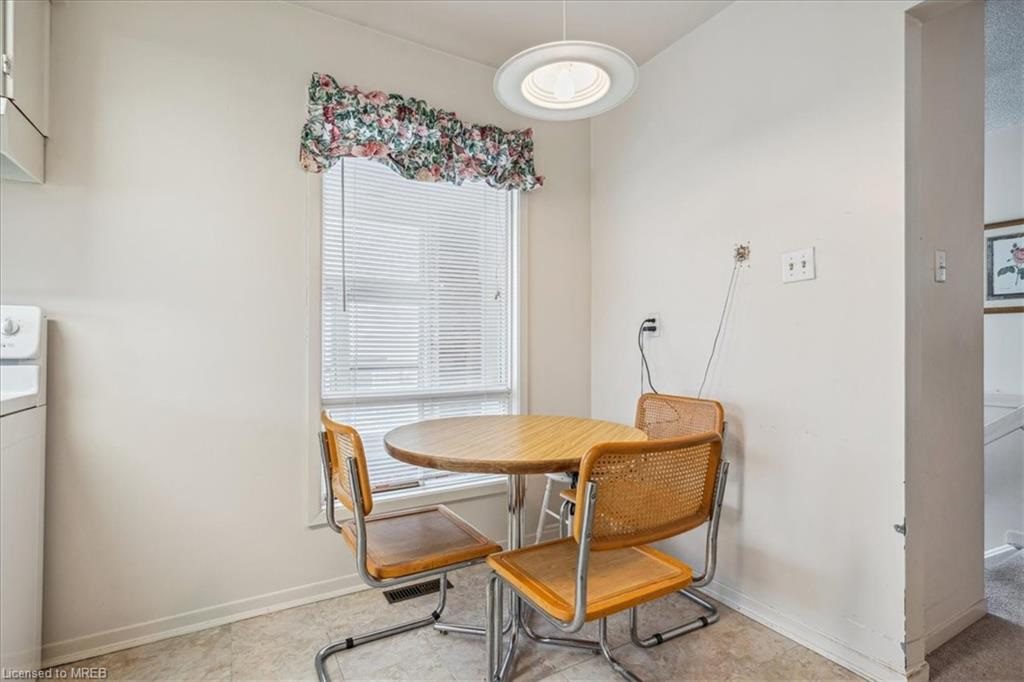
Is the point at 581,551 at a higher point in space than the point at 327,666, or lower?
higher

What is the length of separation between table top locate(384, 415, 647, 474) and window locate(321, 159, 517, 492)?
558mm

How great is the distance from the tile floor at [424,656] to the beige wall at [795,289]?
184mm

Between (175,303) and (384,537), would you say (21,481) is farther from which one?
(384,537)

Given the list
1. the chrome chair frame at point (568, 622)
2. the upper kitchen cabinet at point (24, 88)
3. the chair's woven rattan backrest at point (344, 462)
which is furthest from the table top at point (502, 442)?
the upper kitchen cabinet at point (24, 88)

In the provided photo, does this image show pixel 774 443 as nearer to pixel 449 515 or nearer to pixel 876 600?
pixel 876 600

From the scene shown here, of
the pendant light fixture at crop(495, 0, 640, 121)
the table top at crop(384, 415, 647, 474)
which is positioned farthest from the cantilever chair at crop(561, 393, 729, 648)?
the pendant light fixture at crop(495, 0, 640, 121)

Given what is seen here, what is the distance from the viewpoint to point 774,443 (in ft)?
6.75

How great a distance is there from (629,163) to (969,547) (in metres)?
2.32

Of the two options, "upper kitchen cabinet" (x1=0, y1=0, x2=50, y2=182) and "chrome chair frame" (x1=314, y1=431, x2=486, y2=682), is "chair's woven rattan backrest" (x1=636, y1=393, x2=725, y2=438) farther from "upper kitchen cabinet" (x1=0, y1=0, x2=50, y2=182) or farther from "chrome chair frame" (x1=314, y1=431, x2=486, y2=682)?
"upper kitchen cabinet" (x1=0, y1=0, x2=50, y2=182)

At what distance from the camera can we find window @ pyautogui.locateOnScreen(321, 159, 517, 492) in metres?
2.36

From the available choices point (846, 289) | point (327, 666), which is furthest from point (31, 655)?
point (846, 289)

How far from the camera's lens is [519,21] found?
2.36 meters

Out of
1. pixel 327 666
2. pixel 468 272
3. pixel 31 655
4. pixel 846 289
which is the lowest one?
pixel 327 666

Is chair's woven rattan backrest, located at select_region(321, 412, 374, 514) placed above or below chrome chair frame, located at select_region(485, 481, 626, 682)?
above
